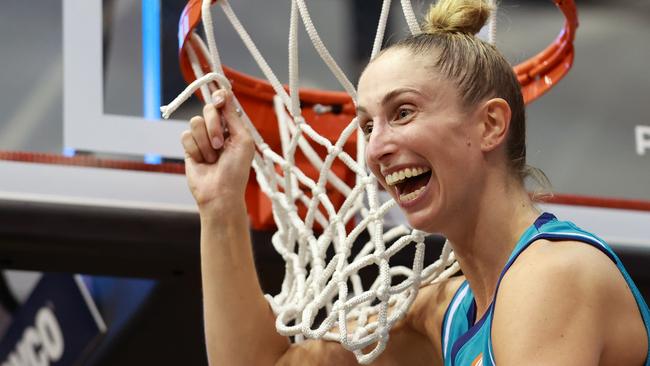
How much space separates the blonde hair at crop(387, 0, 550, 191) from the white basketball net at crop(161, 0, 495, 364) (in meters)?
0.19

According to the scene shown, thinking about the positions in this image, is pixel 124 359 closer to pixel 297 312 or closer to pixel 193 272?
pixel 193 272

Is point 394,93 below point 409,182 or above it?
above

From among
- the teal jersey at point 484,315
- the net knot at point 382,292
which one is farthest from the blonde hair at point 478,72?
the net knot at point 382,292

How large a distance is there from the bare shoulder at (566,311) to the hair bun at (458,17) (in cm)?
39

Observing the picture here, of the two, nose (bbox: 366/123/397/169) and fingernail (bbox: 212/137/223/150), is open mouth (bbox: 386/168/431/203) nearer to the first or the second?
nose (bbox: 366/123/397/169)

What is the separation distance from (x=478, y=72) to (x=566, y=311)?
38cm

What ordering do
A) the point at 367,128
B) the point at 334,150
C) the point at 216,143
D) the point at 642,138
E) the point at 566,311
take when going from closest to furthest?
the point at 566,311
the point at 367,128
the point at 216,143
the point at 334,150
the point at 642,138

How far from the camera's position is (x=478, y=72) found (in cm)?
154

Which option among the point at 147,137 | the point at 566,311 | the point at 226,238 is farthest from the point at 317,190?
the point at 566,311

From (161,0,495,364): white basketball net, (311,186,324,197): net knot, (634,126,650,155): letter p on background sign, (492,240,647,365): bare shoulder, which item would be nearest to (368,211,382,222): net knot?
(161,0,495,364): white basketball net

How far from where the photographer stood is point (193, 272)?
7.35 ft

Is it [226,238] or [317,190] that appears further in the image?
[317,190]

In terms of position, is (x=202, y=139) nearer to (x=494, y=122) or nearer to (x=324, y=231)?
(x=324, y=231)

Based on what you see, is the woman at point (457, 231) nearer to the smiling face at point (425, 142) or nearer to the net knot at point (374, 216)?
the smiling face at point (425, 142)
